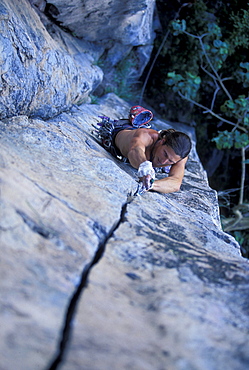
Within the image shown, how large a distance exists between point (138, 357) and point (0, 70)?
6.27 feet

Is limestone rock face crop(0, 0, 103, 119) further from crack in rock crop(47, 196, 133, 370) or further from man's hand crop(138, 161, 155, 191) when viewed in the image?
crack in rock crop(47, 196, 133, 370)

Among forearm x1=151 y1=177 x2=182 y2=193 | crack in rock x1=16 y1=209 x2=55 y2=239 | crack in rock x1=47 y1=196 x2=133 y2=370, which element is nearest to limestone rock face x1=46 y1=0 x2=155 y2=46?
forearm x1=151 y1=177 x2=182 y2=193

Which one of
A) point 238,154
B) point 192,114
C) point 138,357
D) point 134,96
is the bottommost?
point 238,154

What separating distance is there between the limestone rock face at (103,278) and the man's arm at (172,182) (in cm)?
47

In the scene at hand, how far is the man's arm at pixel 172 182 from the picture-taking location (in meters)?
2.41

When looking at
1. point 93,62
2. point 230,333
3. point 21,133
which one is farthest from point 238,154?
point 230,333

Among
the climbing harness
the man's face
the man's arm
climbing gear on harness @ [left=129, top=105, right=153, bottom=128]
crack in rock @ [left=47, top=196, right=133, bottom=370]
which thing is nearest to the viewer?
crack in rock @ [left=47, top=196, right=133, bottom=370]

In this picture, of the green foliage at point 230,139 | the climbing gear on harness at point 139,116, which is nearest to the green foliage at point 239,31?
the green foliage at point 230,139

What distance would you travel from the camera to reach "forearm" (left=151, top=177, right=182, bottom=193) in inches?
93.7

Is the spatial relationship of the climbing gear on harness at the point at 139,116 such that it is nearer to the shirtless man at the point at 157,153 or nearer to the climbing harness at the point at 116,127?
the climbing harness at the point at 116,127

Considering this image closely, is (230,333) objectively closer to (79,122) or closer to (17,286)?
(17,286)

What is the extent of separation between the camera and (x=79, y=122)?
304cm

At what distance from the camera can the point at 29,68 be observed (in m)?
2.39

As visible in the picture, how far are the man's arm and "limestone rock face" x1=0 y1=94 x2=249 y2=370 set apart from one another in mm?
470
